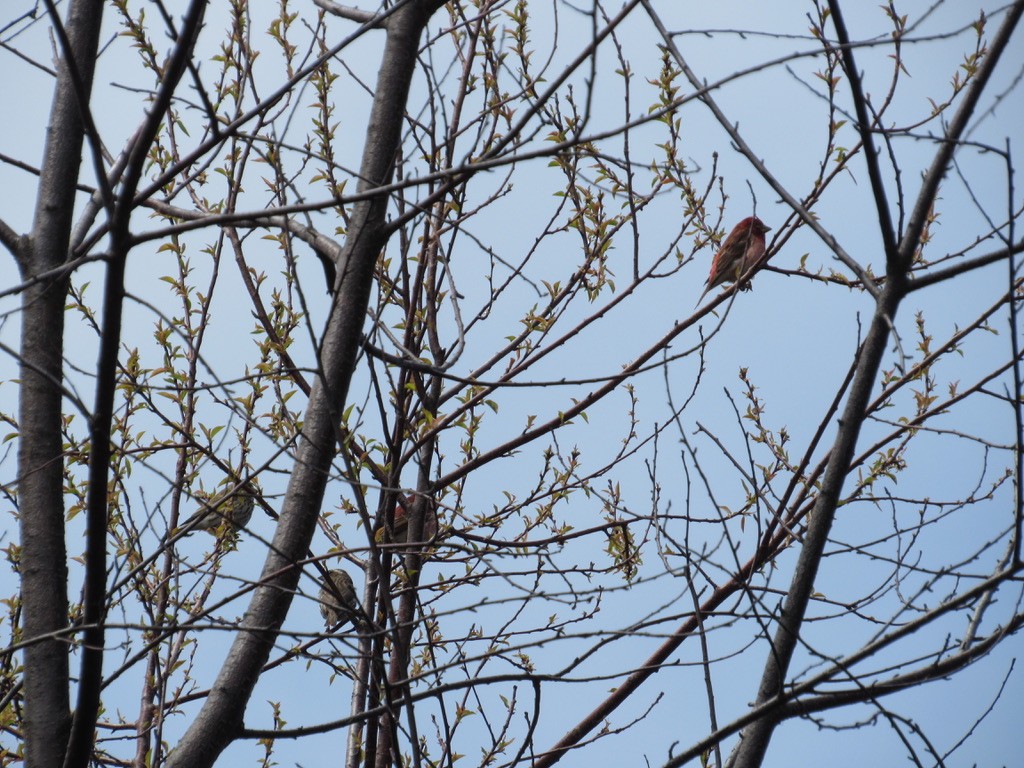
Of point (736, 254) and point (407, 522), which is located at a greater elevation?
point (736, 254)

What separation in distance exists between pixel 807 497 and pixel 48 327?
108 inches

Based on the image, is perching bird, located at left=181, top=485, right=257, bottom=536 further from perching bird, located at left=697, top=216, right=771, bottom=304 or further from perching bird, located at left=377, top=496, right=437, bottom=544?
perching bird, located at left=697, top=216, right=771, bottom=304

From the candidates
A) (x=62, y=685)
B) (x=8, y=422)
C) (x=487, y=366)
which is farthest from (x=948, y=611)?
(x=8, y=422)

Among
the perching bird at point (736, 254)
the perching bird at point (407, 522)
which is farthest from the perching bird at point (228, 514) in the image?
the perching bird at point (736, 254)

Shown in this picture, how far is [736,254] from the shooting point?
227 inches

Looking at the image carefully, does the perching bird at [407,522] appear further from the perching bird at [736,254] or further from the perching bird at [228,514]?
the perching bird at [736,254]

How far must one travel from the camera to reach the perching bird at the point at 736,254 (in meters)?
4.20

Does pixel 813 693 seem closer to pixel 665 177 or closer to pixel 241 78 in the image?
pixel 665 177

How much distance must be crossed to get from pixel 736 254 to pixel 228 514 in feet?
11.4

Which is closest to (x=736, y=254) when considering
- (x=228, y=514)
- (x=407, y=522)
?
(x=407, y=522)

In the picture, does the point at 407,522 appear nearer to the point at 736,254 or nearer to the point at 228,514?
the point at 228,514

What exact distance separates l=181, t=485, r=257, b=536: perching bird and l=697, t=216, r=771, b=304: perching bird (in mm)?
1879

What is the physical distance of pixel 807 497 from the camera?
12.1 feet

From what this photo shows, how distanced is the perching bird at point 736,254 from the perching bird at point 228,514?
6.16 feet
